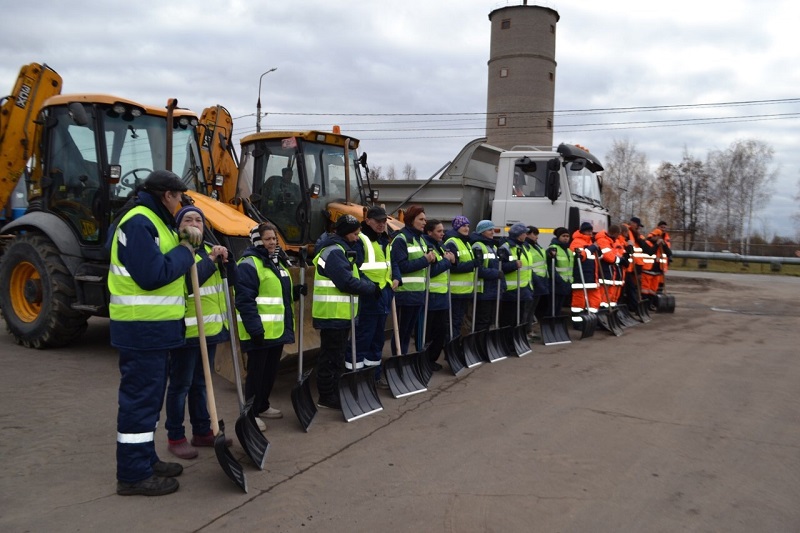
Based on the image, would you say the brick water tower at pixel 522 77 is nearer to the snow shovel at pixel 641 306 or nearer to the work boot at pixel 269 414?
the snow shovel at pixel 641 306

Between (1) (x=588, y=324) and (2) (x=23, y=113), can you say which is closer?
(2) (x=23, y=113)

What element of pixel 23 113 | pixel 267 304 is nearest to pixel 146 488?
pixel 267 304

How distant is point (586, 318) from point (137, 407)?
803cm

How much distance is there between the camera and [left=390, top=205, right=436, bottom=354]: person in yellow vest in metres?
7.30

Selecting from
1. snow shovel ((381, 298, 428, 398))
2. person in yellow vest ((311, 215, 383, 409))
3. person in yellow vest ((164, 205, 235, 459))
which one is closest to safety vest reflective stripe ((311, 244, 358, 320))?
person in yellow vest ((311, 215, 383, 409))

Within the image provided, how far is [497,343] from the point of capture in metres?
8.83

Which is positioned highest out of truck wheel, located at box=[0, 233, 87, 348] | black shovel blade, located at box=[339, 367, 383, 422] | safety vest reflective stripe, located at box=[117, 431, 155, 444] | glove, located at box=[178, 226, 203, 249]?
glove, located at box=[178, 226, 203, 249]

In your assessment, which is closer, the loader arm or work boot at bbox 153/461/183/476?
work boot at bbox 153/461/183/476

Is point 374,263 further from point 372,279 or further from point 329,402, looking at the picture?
point 329,402

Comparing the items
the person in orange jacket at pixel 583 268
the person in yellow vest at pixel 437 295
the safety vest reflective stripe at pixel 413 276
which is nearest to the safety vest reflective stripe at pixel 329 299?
the safety vest reflective stripe at pixel 413 276

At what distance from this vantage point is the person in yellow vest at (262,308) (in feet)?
17.1

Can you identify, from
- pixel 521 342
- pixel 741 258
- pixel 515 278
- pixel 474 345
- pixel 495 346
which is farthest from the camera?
pixel 741 258

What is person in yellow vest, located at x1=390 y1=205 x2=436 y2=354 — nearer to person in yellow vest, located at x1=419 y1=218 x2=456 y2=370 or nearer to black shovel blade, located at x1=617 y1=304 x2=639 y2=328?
person in yellow vest, located at x1=419 y1=218 x2=456 y2=370

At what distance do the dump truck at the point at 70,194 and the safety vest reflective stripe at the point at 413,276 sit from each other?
2057 millimetres
